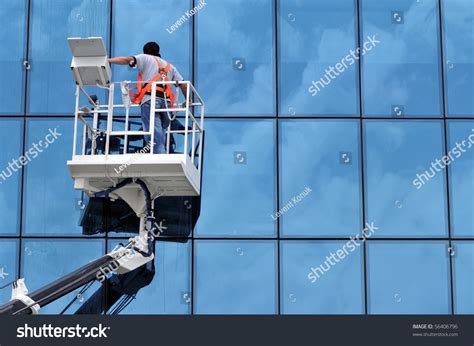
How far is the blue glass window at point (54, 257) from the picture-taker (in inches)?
611

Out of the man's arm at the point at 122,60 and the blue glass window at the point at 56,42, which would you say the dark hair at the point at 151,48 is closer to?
the man's arm at the point at 122,60

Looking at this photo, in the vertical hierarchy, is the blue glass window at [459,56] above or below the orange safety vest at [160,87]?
above

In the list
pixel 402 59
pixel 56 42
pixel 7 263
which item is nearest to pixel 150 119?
pixel 56 42

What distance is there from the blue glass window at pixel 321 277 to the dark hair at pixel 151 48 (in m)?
3.47

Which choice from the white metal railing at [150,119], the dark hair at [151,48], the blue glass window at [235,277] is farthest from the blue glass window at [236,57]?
the blue glass window at [235,277]

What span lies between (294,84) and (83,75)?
3649 mm

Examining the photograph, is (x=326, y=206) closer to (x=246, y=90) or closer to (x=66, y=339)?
(x=246, y=90)

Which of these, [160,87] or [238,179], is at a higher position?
[160,87]

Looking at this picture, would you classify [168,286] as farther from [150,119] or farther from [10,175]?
[10,175]

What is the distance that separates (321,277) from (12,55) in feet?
19.6

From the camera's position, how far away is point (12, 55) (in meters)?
16.3

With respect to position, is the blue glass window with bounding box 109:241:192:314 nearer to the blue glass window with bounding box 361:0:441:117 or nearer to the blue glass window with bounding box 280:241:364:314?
the blue glass window with bounding box 280:241:364:314

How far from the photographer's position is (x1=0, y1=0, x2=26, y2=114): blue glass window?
16109 mm

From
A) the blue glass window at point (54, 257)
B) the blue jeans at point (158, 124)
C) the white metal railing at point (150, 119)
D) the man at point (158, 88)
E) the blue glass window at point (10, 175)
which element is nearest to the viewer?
the white metal railing at point (150, 119)
